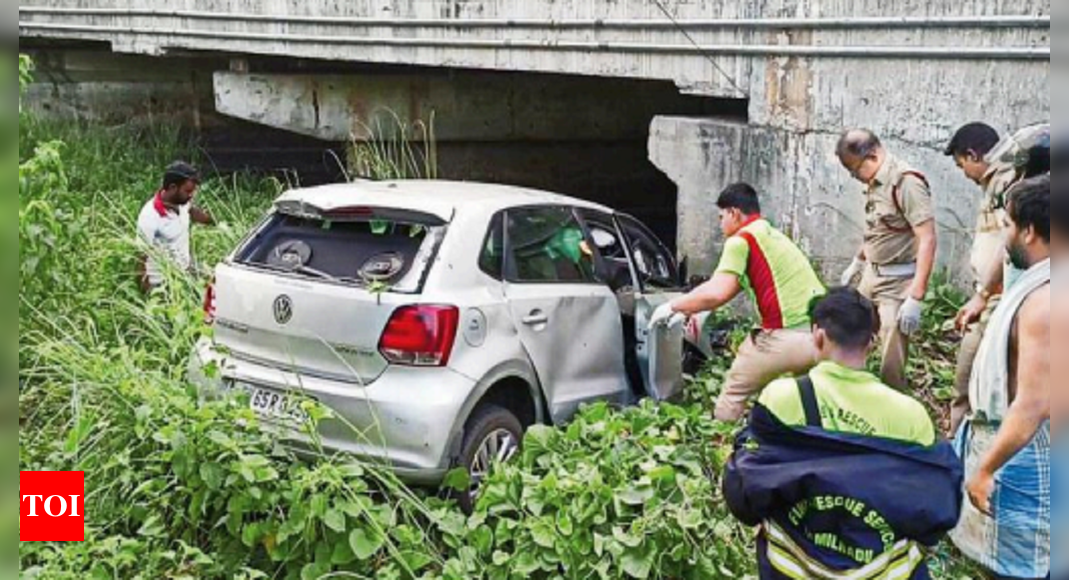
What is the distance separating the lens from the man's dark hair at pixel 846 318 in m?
3.06

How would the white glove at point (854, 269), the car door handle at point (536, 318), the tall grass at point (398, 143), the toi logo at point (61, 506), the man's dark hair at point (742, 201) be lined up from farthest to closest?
the tall grass at point (398, 143)
the white glove at point (854, 269)
the man's dark hair at point (742, 201)
the car door handle at point (536, 318)
the toi logo at point (61, 506)

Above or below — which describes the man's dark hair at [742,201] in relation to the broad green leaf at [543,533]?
above

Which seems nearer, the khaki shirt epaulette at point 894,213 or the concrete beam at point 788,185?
the khaki shirt epaulette at point 894,213

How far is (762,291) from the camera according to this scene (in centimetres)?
518

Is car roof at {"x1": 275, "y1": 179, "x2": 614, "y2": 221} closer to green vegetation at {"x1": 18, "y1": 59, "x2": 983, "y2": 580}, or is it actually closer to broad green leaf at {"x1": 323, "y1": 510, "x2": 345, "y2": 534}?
green vegetation at {"x1": 18, "y1": 59, "x2": 983, "y2": 580}

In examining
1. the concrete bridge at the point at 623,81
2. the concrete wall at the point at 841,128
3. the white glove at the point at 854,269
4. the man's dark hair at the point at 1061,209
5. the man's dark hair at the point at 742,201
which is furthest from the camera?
the concrete bridge at the point at 623,81

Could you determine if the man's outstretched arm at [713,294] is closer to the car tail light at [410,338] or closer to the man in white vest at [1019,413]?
the car tail light at [410,338]

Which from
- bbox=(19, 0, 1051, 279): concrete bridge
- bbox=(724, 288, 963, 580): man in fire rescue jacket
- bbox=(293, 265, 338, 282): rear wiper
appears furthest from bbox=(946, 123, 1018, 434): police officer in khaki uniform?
bbox=(293, 265, 338, 282): rear wiper

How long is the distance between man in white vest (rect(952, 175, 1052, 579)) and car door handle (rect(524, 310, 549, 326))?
2.16 metres

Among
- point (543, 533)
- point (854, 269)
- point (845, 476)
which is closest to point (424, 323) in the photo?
point (543, 533)

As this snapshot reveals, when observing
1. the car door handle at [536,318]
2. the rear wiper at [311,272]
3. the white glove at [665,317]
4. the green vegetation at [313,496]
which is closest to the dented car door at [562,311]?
the car door handle at [536,318]

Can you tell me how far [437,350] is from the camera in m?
4.51

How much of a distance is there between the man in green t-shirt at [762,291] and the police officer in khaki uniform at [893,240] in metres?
0.66

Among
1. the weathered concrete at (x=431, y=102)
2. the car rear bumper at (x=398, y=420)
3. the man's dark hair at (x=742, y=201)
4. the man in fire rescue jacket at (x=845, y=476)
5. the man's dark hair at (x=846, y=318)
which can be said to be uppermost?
the weathered concrete at (x=431, y=102)
